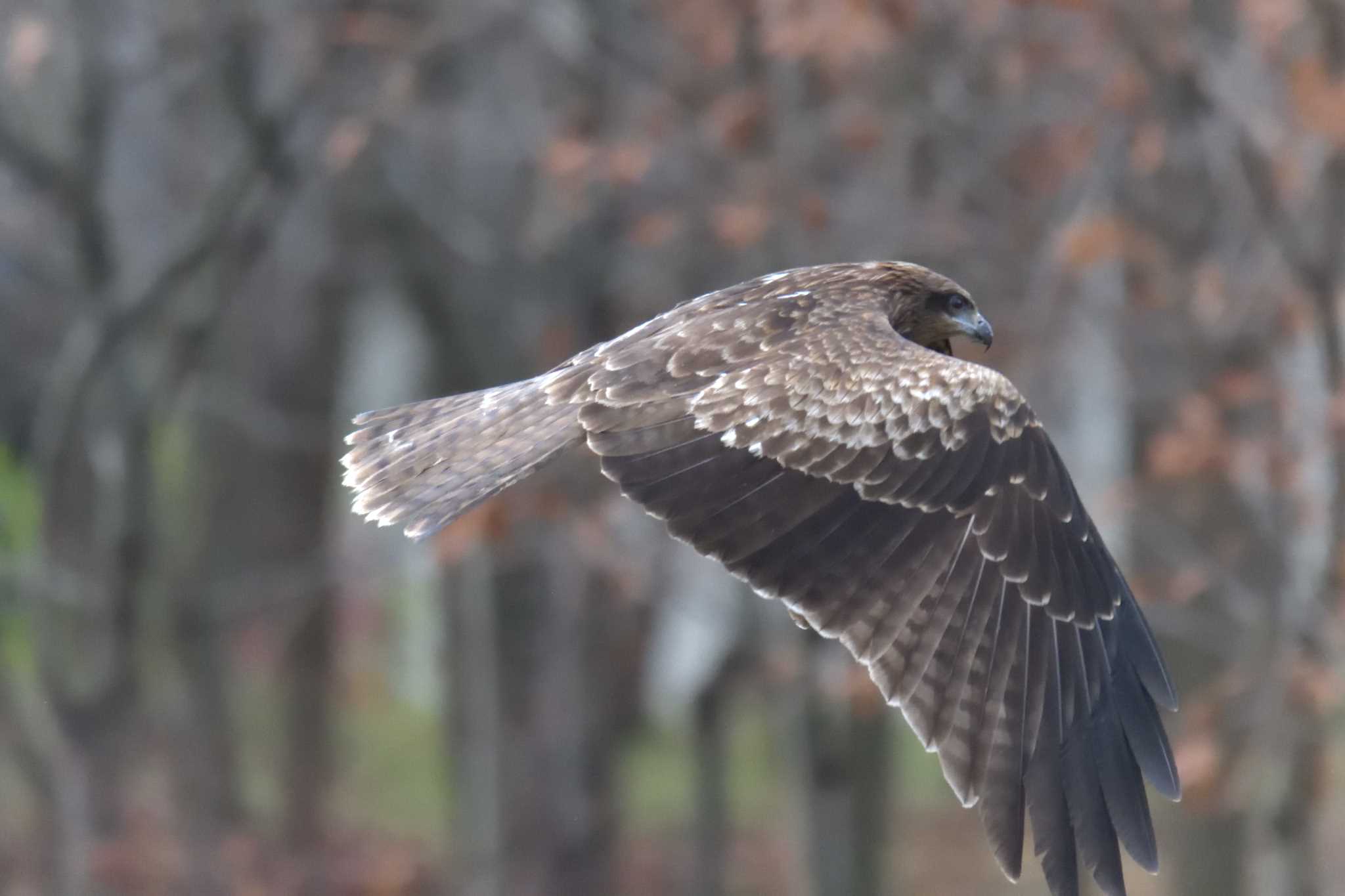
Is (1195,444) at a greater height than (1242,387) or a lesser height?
lesser

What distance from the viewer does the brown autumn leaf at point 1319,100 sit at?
7.24 m

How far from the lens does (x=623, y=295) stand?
1111 cm

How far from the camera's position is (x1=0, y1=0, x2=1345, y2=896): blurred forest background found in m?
8.34

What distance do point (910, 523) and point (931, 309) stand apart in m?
1.27

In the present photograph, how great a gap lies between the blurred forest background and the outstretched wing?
294 cm

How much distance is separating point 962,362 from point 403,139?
21.0 ft

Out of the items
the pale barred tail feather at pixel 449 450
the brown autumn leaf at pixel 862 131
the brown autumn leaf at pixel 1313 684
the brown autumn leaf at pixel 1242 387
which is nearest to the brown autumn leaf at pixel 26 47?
the brown autumn leaf at pixel 862 131

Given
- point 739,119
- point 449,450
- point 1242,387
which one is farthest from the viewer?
point 739,119

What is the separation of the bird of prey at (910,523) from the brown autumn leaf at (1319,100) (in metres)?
2.77

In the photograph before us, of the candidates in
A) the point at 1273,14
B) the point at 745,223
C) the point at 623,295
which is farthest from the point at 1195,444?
the point at 623,295

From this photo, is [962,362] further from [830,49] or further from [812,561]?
[830,49]

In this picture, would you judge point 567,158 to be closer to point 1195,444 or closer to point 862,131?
point 862,131

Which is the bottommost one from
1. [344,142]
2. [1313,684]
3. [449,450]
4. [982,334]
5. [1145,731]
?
[1145,731]

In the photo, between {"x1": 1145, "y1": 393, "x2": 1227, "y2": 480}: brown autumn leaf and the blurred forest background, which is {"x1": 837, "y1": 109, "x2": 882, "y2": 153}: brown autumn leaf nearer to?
the blurred forest background
